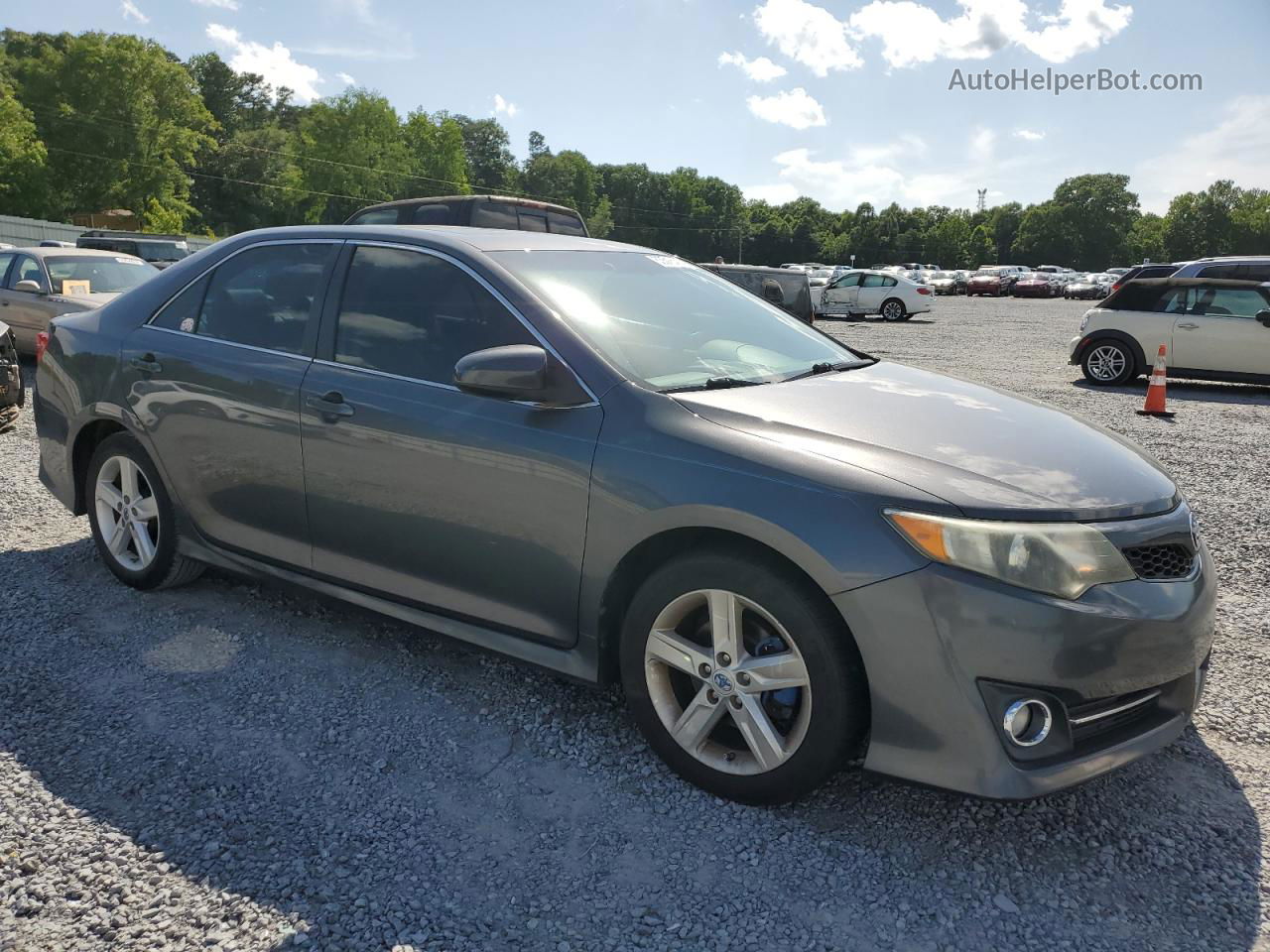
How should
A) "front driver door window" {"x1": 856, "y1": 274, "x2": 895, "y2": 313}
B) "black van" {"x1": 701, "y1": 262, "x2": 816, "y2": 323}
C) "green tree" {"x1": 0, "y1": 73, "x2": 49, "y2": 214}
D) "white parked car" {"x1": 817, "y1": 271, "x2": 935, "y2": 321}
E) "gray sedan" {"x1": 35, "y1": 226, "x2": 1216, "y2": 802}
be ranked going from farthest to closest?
1. "green tree" {"x1": 0, "y1": 73, "x2": 49, "y2": 214}
2. "front driver door window" {"x1": 856, "y1": 274, "x2": 895, "y2": 313}
3. "white parked car" {"x1": 817, "y1": 271, "x2": 935, "y2": 321}
4. "black van" {"x1": 701, "y1": 262, "x2": 816, "y2": 323}
5. "gray sedan" {"x1": 35, "y1": 226, "x2": 1216, "y2": 802}

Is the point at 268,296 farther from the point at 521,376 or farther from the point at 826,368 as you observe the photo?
the point at 826,368

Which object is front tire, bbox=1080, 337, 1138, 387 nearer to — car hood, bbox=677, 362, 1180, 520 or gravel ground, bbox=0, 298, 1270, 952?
gravel ground, bbox=0, 298, 1270, 952

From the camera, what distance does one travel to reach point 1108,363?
13.2 m

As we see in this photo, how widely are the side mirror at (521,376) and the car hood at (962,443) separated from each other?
36cm

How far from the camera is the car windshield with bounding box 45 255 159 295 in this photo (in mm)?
11102

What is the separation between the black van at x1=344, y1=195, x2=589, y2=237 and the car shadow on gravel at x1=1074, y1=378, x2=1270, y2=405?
737cm

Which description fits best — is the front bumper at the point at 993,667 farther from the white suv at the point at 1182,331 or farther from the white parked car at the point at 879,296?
the white parked car at the point at 879,296

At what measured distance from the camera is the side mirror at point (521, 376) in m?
2.93

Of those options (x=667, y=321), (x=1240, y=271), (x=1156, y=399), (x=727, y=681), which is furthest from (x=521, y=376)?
(x=1240, y=271)

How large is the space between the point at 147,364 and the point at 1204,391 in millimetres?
13416

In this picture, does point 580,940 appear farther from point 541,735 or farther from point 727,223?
point 727,223

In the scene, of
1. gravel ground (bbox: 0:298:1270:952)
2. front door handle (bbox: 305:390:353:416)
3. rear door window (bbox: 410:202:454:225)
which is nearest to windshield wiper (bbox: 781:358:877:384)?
gravel ground (bbox: 0:298:1270:952)

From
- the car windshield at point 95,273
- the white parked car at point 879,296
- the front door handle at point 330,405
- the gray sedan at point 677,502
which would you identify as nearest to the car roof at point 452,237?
the gray sedan at point 677,502

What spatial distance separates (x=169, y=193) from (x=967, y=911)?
67976mm
